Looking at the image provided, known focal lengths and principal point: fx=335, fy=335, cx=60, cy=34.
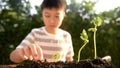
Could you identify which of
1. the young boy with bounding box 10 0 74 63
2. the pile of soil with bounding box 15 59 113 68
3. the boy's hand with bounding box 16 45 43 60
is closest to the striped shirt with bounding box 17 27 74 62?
the young boy with bounding box 10 0 74 63

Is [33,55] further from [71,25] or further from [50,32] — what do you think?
[71,25]

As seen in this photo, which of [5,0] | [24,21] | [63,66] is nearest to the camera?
[63,66]

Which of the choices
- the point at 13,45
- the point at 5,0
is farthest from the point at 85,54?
the point at 5,0

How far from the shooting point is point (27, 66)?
1499mm

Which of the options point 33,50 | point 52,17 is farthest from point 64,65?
point 52,17

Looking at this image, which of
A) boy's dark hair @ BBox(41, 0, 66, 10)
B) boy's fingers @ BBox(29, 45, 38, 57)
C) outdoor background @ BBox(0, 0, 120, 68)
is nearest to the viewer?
boy's fingers @ BBox(29, 45, 38, 57)

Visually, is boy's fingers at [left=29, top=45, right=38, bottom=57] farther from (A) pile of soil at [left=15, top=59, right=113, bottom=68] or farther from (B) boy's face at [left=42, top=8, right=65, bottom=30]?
(B) boy's face at [left=42, top=8, right=65, bottom=30]

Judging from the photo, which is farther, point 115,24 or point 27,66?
point 115,24

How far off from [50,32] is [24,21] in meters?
3.06

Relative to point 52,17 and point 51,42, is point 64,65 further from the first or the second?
point 51,42

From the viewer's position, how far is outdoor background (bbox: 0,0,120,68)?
5.34 metres

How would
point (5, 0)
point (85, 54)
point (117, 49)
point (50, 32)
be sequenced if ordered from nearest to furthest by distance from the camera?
point (50, 32), point (85, 54), point (117, 49), point (5, 0)

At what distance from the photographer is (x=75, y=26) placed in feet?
18.2

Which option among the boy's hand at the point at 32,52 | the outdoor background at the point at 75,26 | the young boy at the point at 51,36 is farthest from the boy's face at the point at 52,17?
the outdoor background at the point at 75,26
